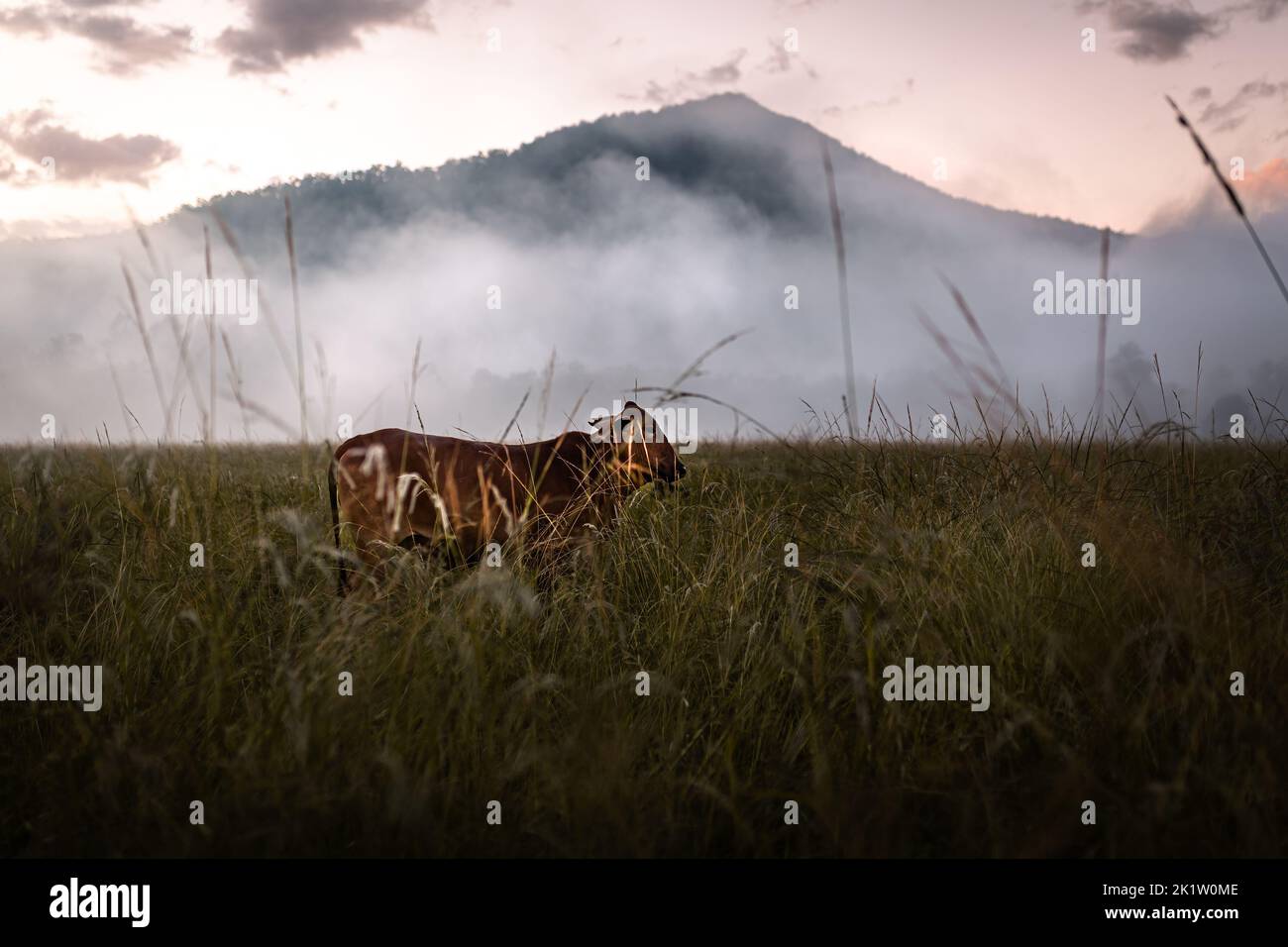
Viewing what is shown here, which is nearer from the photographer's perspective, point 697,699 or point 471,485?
point 697,699

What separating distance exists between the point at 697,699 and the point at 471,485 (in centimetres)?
203

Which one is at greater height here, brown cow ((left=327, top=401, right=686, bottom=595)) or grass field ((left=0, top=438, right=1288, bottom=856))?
brown cow ((left=327, top=401, right=686, bottom=595))

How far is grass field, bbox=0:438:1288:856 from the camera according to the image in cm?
178

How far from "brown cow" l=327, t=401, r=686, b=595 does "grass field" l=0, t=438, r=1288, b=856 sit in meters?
0.38

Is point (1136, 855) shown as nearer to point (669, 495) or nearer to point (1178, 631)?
point (1178, 631)

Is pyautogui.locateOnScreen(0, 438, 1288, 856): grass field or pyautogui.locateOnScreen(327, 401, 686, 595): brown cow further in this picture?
pyautogui.locateOnScreen(327, 401, 686, 595): brown cow

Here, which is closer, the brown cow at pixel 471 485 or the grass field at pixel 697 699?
the grass field at pixel 697 699

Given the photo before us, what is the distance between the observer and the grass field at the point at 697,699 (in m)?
1.78

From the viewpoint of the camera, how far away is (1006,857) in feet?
5.53

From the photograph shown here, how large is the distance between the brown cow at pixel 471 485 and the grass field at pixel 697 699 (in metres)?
0.38

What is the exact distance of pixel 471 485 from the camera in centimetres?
412

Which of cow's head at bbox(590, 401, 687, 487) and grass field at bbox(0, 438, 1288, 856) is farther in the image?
cow's head at bbox(590, 401, 687, 487)

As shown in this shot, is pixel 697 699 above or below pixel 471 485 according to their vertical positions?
below
